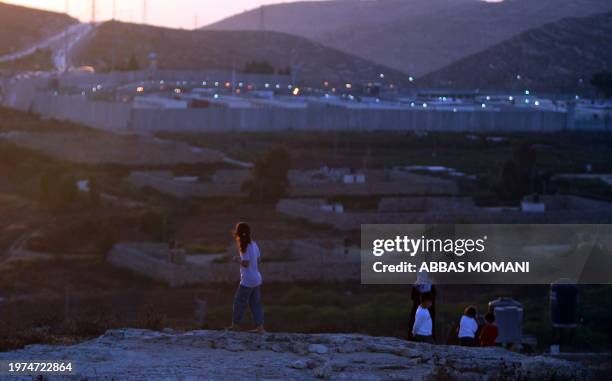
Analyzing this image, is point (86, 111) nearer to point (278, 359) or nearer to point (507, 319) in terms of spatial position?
point (507, 319)

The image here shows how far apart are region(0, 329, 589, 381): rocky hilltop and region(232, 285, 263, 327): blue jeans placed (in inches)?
5.4

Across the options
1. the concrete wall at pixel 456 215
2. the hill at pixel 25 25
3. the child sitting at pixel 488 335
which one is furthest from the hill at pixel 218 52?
the child sitting at pixel 488 335

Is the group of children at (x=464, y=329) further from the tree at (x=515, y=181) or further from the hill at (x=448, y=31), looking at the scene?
the hill at (x=448, y=31)

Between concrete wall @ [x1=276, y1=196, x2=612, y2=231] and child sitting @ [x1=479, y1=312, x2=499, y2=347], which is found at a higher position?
child sitting @ [x1=479, y1=312, x2=499, y2=347]

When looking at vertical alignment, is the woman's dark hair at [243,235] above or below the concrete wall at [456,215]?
above

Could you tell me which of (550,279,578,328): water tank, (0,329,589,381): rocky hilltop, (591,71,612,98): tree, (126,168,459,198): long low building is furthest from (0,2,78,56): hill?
(0,329,589,381): rocky hilltop

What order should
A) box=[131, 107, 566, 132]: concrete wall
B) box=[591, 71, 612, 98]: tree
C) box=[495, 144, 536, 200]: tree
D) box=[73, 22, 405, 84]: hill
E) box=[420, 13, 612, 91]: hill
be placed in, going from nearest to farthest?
1. box=[495, 144, 536, 200]: tree
2. box=[131, 107, 566, 132]: concrete wall
3. box=[591, 71, 612, 98]: tree
4. box=[420, 13, 612, 91]: hill
5. box=[73, 22, 405, 84]: hill

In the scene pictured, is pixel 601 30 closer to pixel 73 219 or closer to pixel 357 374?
pixel 73 219

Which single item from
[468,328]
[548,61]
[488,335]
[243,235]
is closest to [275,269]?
[468,328]

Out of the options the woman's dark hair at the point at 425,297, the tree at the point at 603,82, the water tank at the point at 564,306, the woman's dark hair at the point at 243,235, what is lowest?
the water tank at the point at 564,306

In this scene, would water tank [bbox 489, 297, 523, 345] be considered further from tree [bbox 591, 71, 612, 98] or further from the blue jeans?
tree [bbox 591, 71, 612, 98]

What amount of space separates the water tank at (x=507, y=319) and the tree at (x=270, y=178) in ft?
43.8

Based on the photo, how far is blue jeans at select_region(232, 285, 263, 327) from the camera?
6.46 metres

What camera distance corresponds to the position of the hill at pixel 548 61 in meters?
45.2
